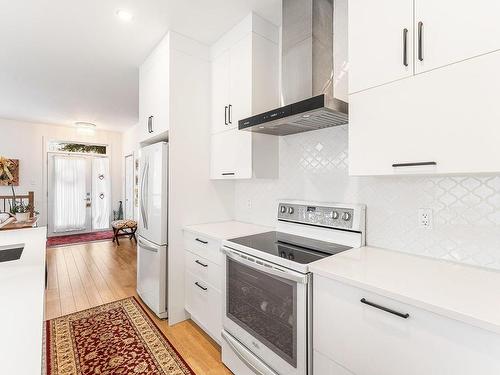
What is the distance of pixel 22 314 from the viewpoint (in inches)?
33.2

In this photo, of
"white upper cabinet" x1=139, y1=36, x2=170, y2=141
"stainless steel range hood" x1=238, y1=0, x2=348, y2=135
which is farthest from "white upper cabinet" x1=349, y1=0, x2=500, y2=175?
"white upper cabinet" x1=139, y1=36, x2=170, y2=141

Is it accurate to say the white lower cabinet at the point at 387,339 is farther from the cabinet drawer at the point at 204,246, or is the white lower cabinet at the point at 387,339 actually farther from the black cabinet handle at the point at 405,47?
the black cabinet handle at the point at 405,47

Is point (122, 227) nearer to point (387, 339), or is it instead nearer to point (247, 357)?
point (247, 357)

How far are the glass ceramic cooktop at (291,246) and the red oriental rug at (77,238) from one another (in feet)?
17.0

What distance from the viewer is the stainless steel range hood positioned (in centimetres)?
180

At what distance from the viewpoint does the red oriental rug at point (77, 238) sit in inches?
217

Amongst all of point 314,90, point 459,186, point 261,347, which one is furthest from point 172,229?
point 459,186

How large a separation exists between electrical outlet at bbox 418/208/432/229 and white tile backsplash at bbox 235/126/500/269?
2cm

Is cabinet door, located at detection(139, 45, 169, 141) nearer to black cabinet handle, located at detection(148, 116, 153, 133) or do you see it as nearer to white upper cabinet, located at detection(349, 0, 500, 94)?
black cabinet handle, located at detection(148, 116, 153, 133)

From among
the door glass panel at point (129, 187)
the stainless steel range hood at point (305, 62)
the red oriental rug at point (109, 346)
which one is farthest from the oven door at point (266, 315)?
the door glass panel at point (129, 187)

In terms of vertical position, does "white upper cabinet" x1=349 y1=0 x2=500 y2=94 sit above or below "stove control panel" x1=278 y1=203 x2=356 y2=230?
above

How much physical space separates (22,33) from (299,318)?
129 inches

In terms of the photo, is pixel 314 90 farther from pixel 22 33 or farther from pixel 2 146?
pixel 2 146

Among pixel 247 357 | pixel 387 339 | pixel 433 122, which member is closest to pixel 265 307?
pixel 247 357
